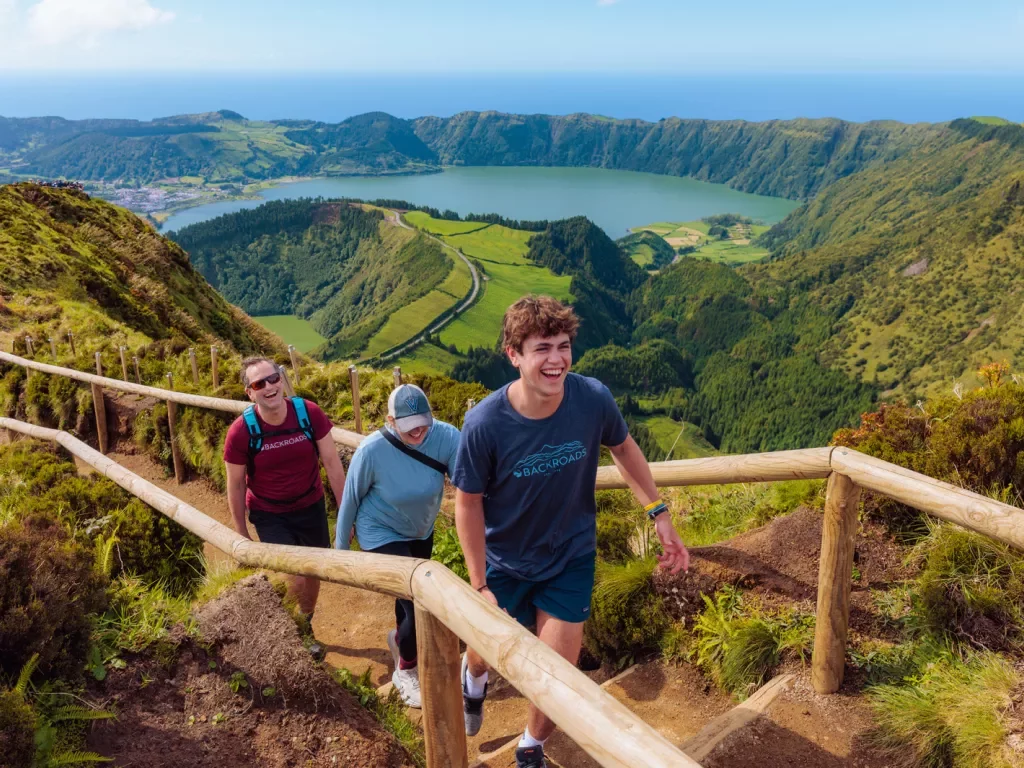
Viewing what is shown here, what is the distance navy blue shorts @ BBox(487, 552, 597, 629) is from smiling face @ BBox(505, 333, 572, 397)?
897 mm

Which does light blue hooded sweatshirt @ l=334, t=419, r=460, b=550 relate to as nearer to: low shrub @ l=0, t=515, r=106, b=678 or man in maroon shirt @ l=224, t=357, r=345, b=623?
man in maroon shirt @ l=224, t=357, r=345, b=623

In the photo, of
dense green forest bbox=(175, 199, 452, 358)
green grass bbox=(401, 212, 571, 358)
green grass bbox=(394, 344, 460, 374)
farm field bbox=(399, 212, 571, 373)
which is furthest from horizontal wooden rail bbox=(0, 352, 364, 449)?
dense green forest bbox=(175, 199, 452, 358)

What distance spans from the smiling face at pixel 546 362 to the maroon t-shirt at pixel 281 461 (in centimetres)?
231

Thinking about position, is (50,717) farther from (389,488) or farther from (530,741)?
(530,741)

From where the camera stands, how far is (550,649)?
1980mm

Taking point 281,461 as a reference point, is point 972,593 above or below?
below

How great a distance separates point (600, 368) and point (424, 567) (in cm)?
13482

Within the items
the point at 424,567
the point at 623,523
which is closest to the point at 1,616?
the point at 424,567

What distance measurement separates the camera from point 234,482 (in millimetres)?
4547

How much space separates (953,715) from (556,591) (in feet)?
5.38

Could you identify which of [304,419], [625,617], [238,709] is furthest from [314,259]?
[238,709]

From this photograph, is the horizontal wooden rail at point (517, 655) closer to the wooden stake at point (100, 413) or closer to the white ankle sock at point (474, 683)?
the white ankle sock at point (474, 683)

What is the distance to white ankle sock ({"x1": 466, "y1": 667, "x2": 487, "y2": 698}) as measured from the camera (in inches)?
142

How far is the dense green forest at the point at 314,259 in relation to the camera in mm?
166238
